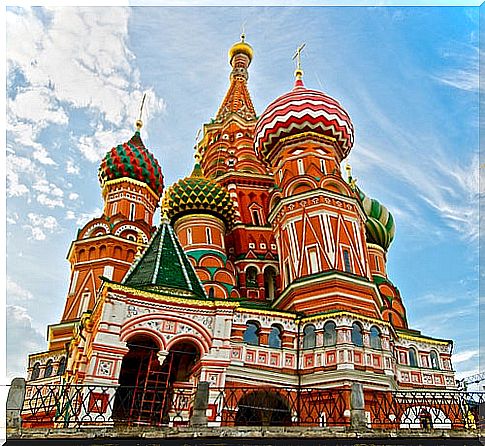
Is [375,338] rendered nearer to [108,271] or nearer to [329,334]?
[329,334]

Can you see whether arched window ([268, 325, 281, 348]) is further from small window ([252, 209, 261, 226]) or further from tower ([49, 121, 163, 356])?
small window ([252, 209, 261, 226])

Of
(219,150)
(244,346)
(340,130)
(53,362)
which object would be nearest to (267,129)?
(340,130)

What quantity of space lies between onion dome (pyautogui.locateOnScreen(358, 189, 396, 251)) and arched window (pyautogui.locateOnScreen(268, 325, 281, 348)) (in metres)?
9.26

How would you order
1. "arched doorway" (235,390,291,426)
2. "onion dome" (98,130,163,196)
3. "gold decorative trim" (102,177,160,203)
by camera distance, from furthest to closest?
"onion dome" (98,130,163,196) → "gold decorative trim" (102,177,160,203) → "arched doorway" (235,390,291,426)

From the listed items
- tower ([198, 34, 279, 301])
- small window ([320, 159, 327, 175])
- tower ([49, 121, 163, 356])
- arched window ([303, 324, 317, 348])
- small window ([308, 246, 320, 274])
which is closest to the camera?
arched window ([303, 324, 317, 348])

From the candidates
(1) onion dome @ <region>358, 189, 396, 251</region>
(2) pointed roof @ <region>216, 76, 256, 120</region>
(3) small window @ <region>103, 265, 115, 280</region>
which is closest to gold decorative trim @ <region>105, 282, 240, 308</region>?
(3) small window @ <region>103, 265, 115, 280</region>

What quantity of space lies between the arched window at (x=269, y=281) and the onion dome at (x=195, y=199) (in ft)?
9.52

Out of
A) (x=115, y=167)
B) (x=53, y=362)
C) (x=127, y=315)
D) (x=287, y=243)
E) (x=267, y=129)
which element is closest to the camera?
(x=127, y=315)

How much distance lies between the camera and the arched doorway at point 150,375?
11.9 m

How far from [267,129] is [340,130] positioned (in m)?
2.96

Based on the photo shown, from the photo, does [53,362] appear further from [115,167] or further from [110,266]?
[115,167]

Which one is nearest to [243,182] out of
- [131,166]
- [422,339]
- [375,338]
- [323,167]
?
[131,166]

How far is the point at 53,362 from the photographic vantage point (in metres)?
19.5

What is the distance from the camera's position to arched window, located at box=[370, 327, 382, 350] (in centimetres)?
1500
